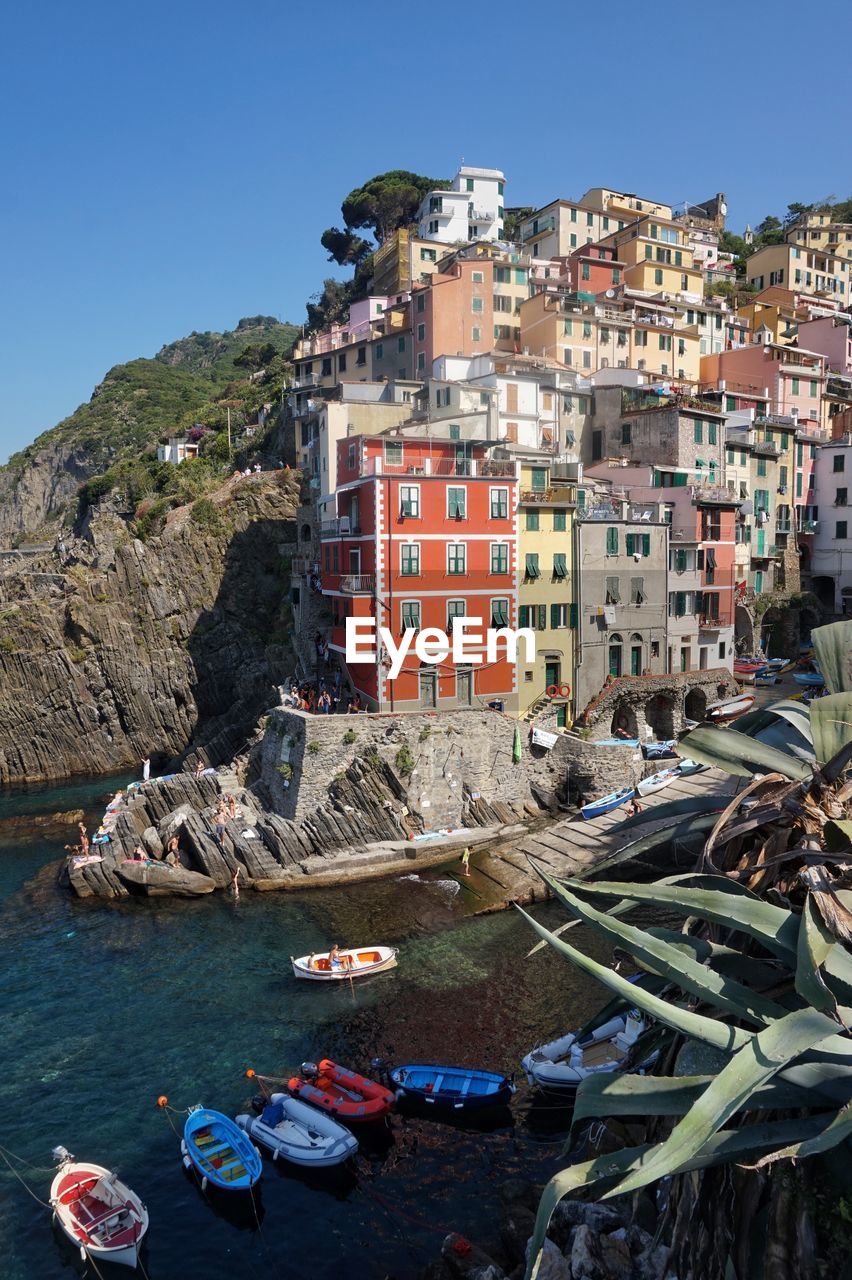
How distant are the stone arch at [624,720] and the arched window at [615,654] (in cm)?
164

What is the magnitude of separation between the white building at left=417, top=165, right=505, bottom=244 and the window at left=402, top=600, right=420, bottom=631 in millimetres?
61971

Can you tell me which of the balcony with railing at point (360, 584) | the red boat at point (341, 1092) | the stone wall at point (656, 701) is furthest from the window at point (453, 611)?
the red boat at point (341, 1092)

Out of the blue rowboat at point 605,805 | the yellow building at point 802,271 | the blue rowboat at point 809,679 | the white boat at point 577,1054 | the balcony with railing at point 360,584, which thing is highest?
the yellow building at point 802,271

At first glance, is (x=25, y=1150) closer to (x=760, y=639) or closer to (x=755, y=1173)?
(x=755, y=1173)

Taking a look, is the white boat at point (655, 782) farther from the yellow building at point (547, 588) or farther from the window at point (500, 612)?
the window at point (500, 612)

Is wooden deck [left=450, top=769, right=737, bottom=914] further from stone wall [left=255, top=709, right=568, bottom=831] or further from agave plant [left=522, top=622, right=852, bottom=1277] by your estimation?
agave plant [left=522, top=622, right=852, bottom=1277]

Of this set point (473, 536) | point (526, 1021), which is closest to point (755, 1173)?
point (526, 1021)

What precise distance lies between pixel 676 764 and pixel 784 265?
74.9 meters

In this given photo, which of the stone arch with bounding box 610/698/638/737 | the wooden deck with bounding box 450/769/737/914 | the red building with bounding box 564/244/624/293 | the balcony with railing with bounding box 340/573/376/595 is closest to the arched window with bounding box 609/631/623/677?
the stone arch with bounding box 610/698/638/737

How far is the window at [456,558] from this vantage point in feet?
127

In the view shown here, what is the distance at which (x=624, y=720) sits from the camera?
4478 cm

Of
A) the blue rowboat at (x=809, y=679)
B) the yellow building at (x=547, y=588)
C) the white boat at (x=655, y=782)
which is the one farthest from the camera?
the blue rowboat at (x=809, y=679)

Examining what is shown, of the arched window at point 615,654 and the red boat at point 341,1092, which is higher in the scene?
the arched window at point 615,654

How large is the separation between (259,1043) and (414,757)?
48.2ft
